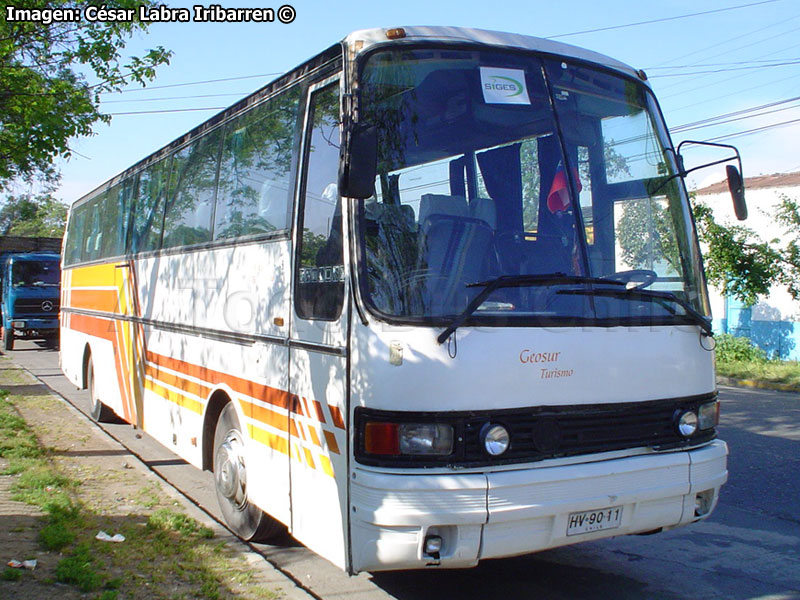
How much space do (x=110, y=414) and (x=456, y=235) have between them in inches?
324

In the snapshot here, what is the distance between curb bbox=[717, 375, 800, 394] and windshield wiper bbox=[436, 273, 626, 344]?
14.9 m

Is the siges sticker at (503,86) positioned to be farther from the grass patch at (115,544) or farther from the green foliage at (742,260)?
the green foliage at (742,260)

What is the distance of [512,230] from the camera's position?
4.74 meters

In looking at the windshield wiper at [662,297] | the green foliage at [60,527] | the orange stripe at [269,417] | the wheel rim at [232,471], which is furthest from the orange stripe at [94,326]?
the windshield wiper at [662,297]

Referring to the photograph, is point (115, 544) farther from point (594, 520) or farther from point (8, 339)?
point (8, 339)

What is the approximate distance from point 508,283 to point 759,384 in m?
16.2

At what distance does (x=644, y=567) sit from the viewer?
5.68 meters

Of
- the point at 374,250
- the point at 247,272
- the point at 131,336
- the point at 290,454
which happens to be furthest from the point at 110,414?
the point at 374,250

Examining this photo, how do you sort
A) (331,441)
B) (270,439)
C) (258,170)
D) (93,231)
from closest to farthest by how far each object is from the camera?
(331,441) < (270,439) < (258,170) < (93,231)

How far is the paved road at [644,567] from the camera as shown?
17.1 feet

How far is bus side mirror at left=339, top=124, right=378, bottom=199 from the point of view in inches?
166

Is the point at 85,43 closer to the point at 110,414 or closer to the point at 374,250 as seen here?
the point at 110,414

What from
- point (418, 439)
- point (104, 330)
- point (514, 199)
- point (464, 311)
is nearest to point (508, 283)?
point (464, 311)

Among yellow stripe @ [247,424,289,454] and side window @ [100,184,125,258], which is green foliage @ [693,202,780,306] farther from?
yellow stripe @ [247,424,289,454]
